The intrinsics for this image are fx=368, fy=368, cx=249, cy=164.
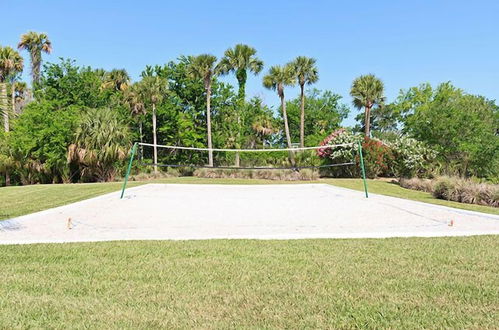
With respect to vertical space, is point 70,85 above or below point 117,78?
below

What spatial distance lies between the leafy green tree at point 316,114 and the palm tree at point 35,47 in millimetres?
28296

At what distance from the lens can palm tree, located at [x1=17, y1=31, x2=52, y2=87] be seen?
32.5 m

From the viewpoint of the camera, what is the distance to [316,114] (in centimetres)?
4872

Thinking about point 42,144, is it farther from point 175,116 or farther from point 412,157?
point 412,157

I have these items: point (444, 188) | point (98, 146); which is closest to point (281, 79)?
point (98, 146)

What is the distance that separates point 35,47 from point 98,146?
1614cm

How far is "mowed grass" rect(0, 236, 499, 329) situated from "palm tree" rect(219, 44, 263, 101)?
91.3 ft

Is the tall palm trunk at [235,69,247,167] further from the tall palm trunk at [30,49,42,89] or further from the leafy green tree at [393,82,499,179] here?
the tall palm trunk at [30,49,42,89]

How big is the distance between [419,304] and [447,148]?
2494 cm

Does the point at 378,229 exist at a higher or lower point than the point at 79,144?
lower

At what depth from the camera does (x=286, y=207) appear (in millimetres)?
9836

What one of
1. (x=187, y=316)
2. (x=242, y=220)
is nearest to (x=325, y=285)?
(x=187, y=316)

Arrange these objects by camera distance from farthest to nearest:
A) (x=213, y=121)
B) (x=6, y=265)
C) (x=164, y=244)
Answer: (x=213, y=121) < (x=164, y=244) < (x=6, y=265)

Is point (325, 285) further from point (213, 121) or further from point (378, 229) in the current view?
point (213, 121)
